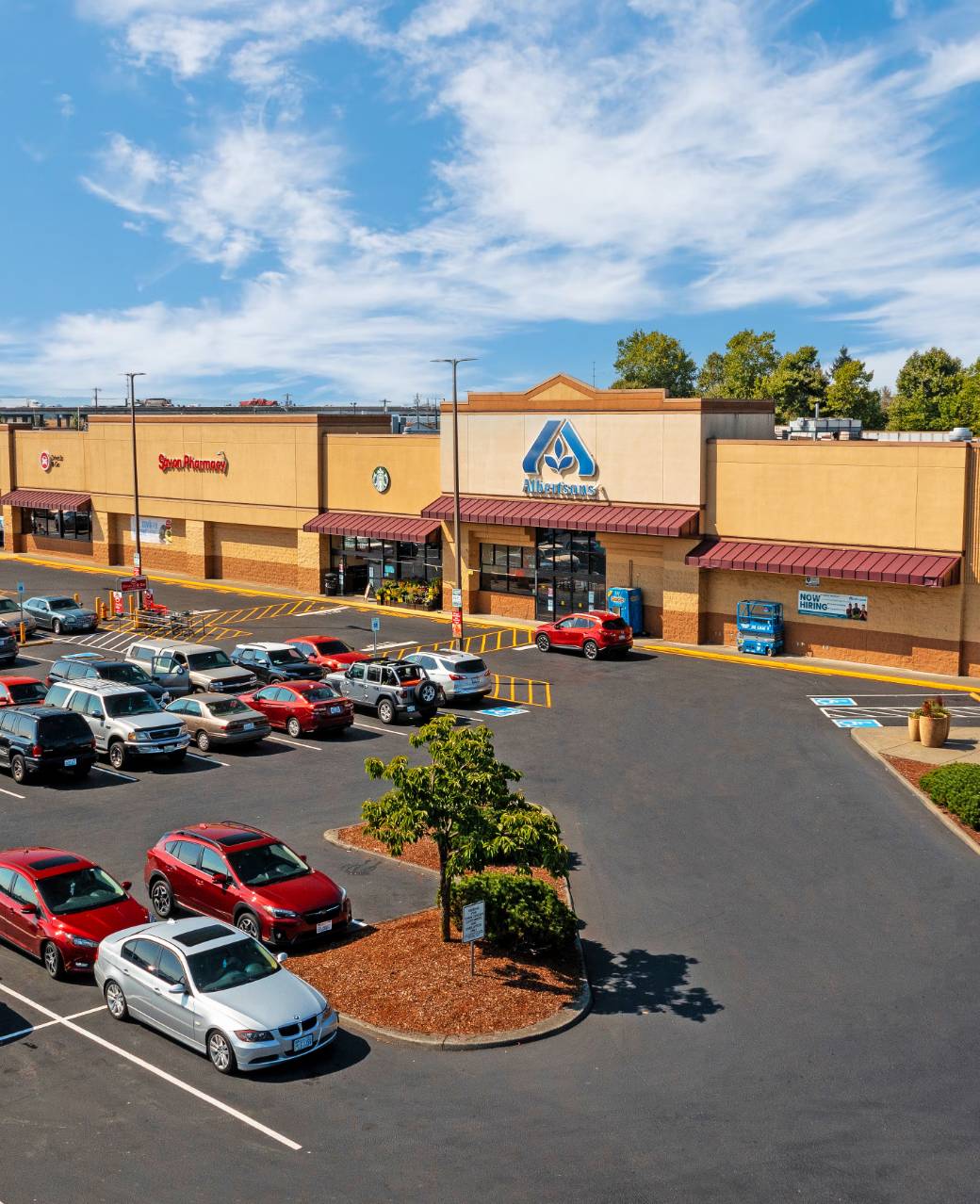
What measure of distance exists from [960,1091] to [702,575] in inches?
1229

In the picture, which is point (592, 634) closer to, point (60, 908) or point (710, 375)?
point (60, 908)

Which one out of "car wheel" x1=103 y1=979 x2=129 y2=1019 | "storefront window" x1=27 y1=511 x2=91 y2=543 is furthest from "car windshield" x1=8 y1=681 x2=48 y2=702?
"storefront window" x1=27 y1=511 x2=91 y2=543

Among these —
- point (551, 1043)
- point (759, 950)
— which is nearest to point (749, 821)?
point (759, 950)

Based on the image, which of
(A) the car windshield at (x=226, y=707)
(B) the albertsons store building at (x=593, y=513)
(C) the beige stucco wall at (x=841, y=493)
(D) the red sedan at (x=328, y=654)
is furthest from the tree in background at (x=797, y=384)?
(A) the car windshield at (x=226, y=707)

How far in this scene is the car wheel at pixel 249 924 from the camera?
1919cm

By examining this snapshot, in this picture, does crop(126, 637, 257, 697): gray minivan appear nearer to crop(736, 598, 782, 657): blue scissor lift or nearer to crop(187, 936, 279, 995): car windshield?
crop(736, 598, 782, 657): blue scissor lift

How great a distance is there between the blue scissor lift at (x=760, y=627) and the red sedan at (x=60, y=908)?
91.7 feet

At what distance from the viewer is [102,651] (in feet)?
151

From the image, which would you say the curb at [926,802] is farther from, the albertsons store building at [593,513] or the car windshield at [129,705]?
the car windshield at [129,705]

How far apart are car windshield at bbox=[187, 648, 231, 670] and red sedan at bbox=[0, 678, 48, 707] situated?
4340 millimetres

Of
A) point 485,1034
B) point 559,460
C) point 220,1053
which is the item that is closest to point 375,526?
point 559,460

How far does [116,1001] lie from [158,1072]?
194 centimetres

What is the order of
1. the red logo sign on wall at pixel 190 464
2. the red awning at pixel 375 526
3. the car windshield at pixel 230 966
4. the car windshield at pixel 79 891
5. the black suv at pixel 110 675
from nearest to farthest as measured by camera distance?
1. the car windshield at pixel 230 966
2. the car windshield at pixel 79 891
3. the black suv at pixel 110 675
4. the red awning at pixel 375 526
5. the red logo sign on wall at pixel 190 464

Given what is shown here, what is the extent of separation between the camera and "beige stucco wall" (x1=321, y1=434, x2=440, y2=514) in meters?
55.4
